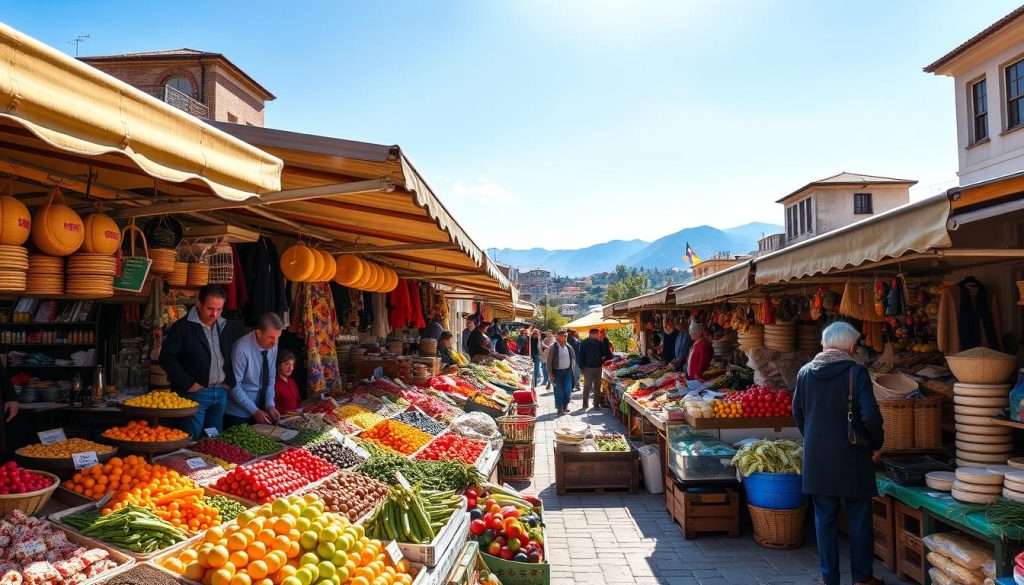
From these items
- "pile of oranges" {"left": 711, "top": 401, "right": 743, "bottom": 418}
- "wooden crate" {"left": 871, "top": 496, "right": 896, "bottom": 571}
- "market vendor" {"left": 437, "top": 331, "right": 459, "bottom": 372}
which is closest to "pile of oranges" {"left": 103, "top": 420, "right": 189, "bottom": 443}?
"wooden crate" {"left": 871, "top": 496, "right": 896, "bottom": 571}

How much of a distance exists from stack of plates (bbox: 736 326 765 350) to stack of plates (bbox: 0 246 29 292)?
7.80 m

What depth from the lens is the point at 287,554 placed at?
2.57m

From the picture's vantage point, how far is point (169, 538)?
9.07 ft

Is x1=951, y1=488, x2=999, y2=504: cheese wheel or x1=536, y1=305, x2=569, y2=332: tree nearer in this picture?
x1=951, y1=488, x2=999, y2=504: cheese wheel

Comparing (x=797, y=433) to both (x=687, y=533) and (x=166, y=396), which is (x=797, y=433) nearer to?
(x=687, y=533)

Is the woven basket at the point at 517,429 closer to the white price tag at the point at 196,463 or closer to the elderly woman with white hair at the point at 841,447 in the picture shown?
the elderly woman with white hair at the point at 841,447

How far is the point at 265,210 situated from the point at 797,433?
5.43 m

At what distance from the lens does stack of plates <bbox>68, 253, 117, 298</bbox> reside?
10.6 feet

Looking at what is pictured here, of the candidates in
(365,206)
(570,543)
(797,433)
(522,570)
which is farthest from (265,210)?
(797,433)

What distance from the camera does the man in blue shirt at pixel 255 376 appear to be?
512cm

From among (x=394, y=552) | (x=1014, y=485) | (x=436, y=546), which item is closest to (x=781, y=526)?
(x=1014, y=485)

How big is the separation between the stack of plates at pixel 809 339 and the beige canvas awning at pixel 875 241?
11.1ft

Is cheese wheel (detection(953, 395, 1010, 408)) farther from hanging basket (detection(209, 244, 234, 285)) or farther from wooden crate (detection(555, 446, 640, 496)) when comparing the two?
hanging basket (detection(209, 244, 234, 285))

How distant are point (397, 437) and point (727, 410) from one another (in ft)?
10.7
